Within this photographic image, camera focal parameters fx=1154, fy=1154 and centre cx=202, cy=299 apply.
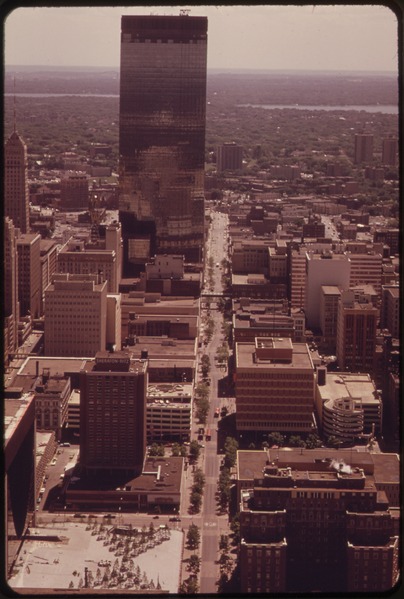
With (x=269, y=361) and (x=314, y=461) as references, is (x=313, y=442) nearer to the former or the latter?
(x=269, y=361)

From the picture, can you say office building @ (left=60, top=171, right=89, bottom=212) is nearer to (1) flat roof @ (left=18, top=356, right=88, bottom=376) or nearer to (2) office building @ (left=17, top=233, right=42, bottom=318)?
(2) office building @ (left=17, top=233, right=42, bottom=318)

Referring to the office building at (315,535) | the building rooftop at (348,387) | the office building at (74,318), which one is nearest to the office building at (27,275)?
the office building at (74,318)

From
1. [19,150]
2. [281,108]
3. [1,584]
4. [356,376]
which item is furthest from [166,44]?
[281,108]

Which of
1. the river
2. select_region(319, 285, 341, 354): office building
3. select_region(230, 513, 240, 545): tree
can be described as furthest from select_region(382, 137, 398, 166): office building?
select_region(230, 513, 240, 545): tree

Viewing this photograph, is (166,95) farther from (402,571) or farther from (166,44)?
(402,571)

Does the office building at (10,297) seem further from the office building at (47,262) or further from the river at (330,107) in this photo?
the river at (330,107)
